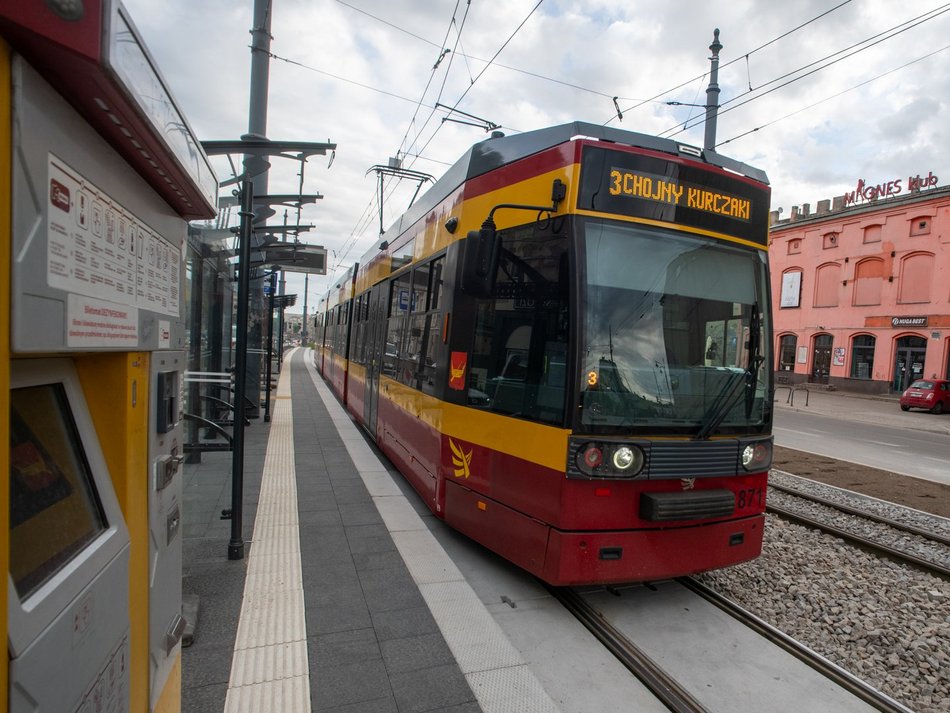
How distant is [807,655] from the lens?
10.8 feet

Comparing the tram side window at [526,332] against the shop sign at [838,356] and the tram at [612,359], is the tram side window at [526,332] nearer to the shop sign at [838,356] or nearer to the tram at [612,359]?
the tram at [612,359]

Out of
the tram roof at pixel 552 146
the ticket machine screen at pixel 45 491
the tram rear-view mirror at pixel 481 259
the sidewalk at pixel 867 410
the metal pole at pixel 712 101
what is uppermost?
the metal pole at pixel 712 101

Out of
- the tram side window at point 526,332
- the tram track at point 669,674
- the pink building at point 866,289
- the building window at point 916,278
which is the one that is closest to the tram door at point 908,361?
the pink building at point 866,289

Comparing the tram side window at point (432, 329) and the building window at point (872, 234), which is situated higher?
the building window at point (872, 234)

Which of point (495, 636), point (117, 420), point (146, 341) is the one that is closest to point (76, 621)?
point (117, 420)

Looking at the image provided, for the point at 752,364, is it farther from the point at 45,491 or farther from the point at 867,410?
the point at 867,410

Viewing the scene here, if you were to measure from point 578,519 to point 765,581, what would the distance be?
79.5 inches

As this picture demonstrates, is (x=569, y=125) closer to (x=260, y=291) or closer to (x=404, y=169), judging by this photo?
(x=260, y=291)

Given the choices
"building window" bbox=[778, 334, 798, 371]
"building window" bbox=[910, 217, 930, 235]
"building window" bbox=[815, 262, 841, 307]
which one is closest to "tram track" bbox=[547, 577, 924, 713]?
"building window" bbox=[910, 217, 930, 235]

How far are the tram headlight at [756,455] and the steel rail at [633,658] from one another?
56.7 inches

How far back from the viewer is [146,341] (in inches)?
71.3

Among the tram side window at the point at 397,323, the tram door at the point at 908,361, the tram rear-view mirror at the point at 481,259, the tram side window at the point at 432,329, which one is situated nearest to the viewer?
the tram rear-view mirror at the point at 481,259

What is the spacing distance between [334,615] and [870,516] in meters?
5.86

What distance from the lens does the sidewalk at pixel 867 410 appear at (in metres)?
17.8
